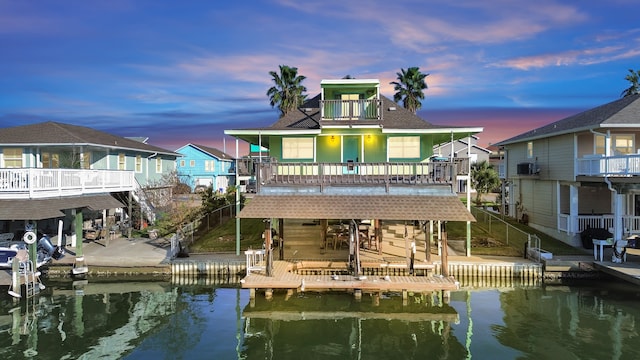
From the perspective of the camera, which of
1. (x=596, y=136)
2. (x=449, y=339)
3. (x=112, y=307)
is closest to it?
(x=449, y=339)

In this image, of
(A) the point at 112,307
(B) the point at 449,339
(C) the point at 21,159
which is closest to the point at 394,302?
(B) the point at 449,339

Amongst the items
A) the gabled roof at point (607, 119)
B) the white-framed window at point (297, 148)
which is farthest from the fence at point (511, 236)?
the white-framed window at point (297, 148)

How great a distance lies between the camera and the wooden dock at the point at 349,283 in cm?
1572

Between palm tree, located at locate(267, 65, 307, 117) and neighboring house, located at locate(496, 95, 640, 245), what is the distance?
85.6ft

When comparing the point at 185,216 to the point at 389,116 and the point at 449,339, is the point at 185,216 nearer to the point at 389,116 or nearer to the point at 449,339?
the point at 389,116

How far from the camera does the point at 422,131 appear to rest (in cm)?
2195

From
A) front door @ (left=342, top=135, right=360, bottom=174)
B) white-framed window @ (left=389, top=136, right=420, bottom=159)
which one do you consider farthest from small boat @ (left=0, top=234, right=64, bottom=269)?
white-framed window @ (left=389, top=136, right=420, bottom=159)

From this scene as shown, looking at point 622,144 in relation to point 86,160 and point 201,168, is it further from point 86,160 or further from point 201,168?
point 201,168

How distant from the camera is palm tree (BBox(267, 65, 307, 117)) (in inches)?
1882

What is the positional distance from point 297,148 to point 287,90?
24.5 m

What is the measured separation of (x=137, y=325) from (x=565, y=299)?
56.3ft

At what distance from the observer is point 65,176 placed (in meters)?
20.6

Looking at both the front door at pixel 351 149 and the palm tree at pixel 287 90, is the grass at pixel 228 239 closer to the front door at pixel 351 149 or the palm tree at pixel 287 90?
the front door at pixel 351 149

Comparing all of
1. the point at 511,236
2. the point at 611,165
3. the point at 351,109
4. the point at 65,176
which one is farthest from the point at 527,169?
the point at 65,176
